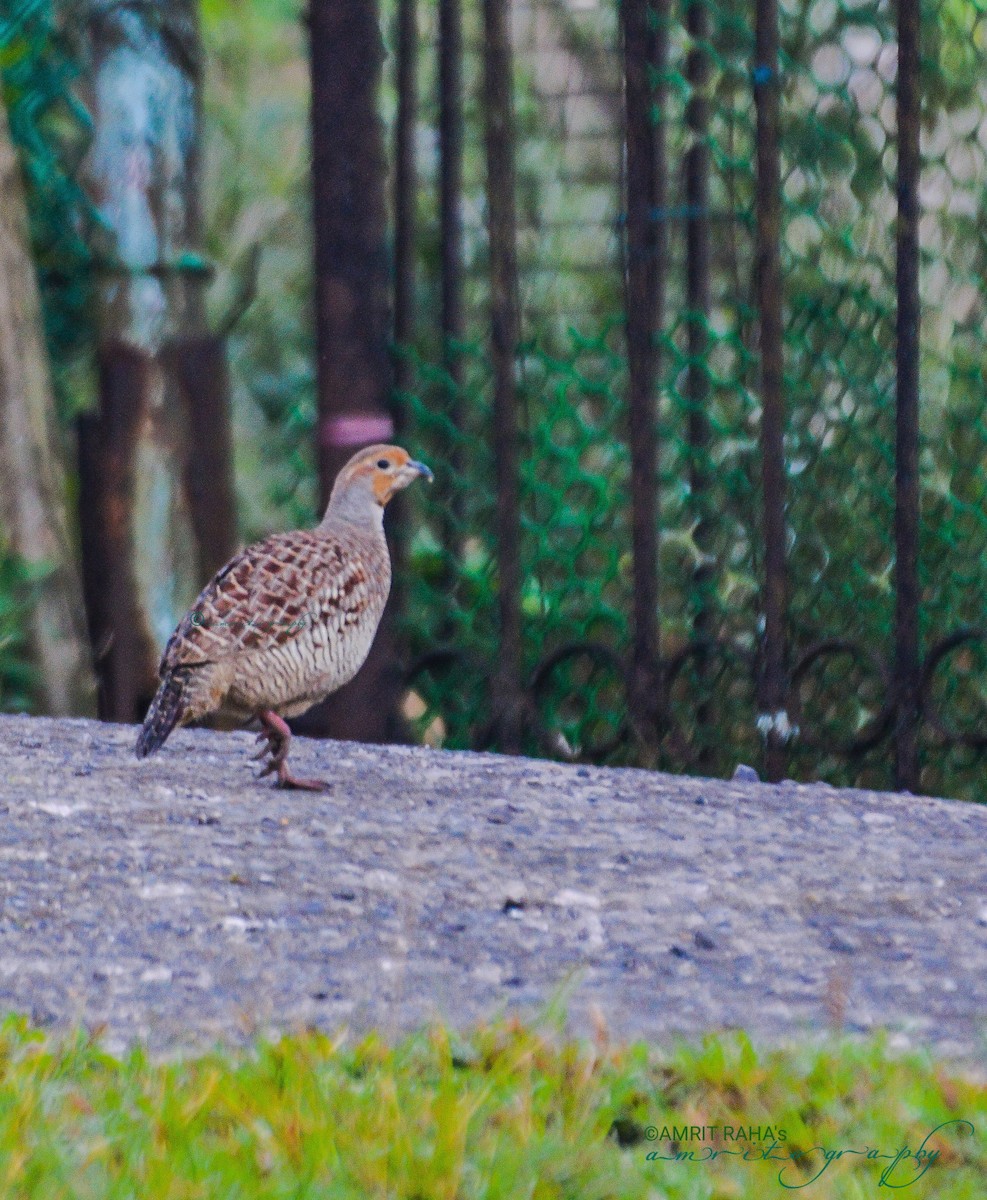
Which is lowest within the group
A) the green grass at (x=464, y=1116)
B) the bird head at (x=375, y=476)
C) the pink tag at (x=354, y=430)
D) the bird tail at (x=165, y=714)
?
the green grass at (x=464, y=1116)

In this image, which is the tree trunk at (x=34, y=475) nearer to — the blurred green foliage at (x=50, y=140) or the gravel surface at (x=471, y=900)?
the blurred green foliage at (x=50, y=140)

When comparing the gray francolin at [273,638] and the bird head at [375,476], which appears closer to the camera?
the gray francolin at [273,638]

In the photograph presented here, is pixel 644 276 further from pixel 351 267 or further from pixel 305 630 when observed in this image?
pixel 305 630

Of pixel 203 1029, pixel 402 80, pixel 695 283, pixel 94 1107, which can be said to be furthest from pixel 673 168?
pixel 94 1107

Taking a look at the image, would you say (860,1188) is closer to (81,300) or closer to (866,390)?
(866,390)

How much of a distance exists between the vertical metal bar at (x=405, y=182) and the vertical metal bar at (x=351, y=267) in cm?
6

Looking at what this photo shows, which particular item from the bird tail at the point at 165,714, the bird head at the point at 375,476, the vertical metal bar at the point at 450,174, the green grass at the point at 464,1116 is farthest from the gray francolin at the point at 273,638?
the green grass at the point at 464,1116

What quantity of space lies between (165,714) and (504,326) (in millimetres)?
1640

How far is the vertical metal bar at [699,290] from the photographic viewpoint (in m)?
5.66

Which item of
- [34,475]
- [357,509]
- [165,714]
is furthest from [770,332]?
[34,475]

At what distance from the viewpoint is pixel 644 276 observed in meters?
5.56

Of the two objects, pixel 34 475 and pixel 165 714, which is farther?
pixel 34 475

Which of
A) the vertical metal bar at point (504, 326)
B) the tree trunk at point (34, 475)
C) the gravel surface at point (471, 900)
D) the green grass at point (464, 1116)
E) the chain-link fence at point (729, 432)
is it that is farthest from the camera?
the tree trunk at point (34, 475)

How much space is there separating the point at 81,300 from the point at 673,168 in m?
1.89
